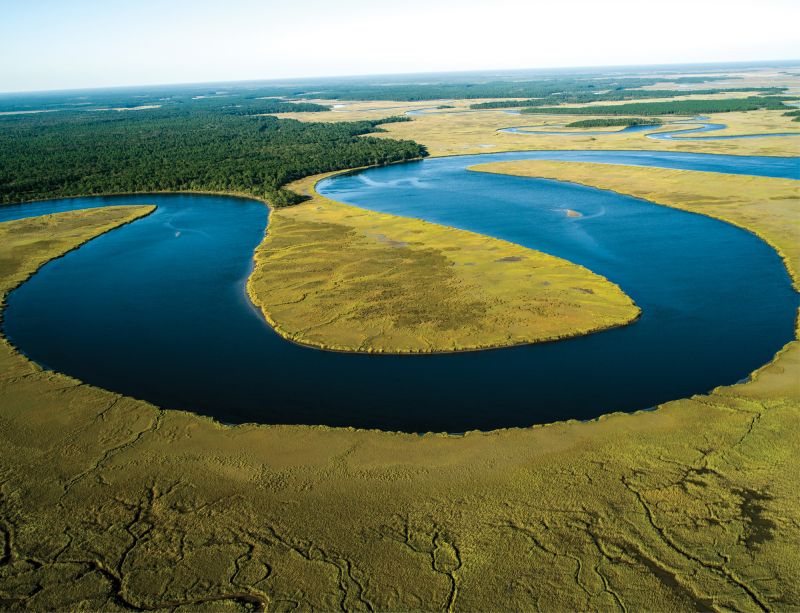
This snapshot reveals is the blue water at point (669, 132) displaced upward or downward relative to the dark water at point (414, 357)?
downward

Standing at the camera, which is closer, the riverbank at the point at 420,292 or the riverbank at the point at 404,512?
the riverbank at the point at 404,512

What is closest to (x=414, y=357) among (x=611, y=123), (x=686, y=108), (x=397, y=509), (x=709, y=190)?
(x=397, y=509)

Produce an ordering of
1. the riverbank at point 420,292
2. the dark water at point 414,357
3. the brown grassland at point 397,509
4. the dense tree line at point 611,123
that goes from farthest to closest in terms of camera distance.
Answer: the dense tree line at point 611,123 → the riverbank at point 420,292 → the dark water at point 414,357 → the brown grassland at point 397,509

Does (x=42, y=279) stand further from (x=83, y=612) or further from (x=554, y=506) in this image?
(x=554, y=506)

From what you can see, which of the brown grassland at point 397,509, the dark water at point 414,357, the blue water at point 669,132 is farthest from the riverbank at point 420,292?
the blue water at point 669,132

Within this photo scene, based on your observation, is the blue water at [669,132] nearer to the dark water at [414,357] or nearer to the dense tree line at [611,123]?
the dense tree line at [611,123]

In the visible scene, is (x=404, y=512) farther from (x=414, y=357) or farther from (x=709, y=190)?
(x=709, y=190)

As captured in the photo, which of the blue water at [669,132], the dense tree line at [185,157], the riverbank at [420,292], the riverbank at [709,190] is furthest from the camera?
the blue water at [669,132]
